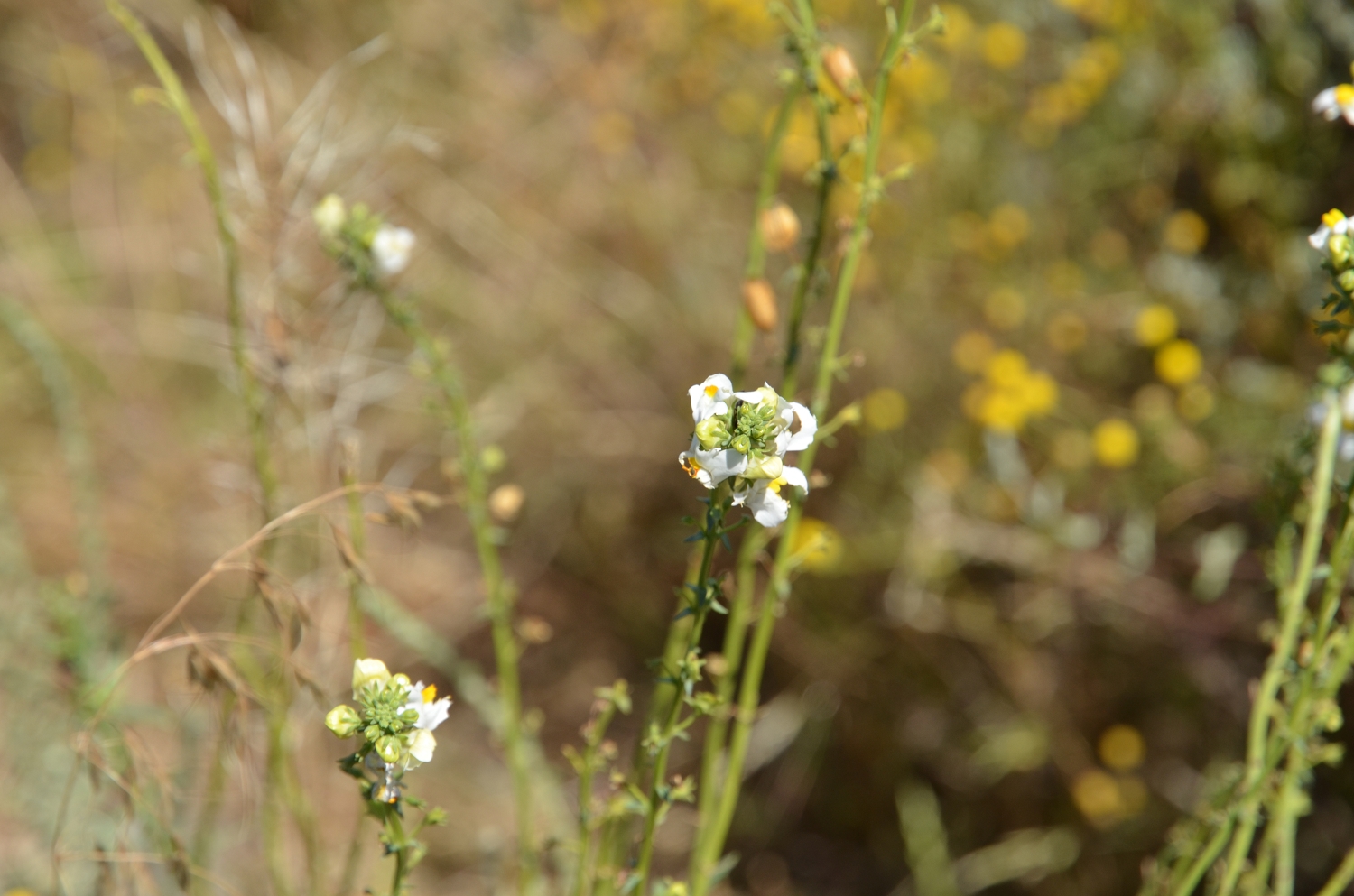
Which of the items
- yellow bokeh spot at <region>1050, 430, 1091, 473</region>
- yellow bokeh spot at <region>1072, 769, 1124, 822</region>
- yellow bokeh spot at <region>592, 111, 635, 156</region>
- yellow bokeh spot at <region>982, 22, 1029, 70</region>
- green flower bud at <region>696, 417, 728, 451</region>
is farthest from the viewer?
yellow bokeh spot at <region>592, 111, 635, 156</region>

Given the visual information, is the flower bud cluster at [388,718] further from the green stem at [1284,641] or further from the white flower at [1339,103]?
the white flower at [1339,103]

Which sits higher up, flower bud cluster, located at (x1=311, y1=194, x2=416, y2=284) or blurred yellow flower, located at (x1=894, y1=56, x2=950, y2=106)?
blurred yellow flower, located at (x1=894, y1=56, x2=950, y2=106)

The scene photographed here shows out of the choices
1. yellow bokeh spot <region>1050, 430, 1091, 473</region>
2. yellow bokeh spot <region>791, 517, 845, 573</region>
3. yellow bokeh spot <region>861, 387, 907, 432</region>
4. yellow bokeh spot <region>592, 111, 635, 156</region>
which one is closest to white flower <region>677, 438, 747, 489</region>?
yellow bokeh spot <region>791, 517, 845, 573</region>

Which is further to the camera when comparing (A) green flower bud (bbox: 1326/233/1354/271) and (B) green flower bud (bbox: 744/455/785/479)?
(A) green flower bud (bbox: 1326/233/1354/271)

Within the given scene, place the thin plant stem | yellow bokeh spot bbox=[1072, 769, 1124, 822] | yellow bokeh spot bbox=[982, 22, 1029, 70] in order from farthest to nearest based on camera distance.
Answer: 1. yellow bokeh spot bbox=[982, 22, 1029, 70]
2. yellow bokeh spot bbox=[1072, 769, 1124, 822]
3. the thin plant stem

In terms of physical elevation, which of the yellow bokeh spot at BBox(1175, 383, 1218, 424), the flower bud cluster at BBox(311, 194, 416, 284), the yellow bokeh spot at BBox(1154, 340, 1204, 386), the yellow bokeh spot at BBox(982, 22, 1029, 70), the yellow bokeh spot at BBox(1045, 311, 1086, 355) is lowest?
the flower bud cluster at BBox(311, 194, 416, 284)

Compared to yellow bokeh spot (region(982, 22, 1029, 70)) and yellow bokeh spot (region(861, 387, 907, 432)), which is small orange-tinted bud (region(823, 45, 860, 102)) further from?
yellow bokeh spot (region(982, 22, 1029, 70))

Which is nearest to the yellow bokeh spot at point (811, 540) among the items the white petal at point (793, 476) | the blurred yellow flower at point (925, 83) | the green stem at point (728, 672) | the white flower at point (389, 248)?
the green stem at point (728, 672)
